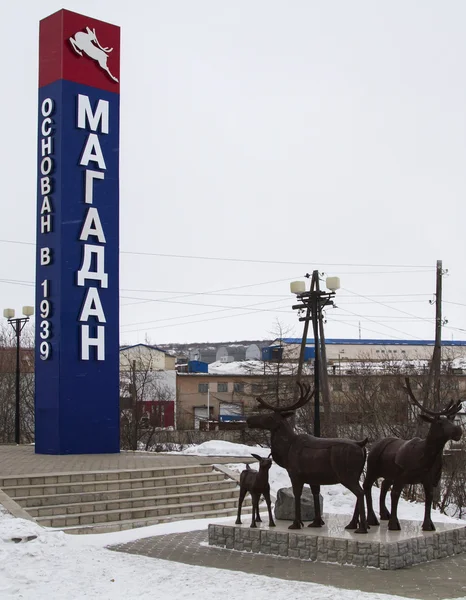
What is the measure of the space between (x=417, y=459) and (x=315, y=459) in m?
1.39

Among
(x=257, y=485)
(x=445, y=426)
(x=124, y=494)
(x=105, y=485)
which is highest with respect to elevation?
(x=445, y=426)

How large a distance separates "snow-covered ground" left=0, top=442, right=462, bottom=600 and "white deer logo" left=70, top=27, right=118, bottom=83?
14576mm

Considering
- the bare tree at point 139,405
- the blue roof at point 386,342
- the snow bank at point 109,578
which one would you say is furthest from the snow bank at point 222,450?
the blue roof at point 386,342

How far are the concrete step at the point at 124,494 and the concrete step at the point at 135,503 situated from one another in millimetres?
93

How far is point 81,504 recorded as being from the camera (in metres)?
15.1

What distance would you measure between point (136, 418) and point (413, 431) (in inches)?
484

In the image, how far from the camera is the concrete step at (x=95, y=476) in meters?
15.6

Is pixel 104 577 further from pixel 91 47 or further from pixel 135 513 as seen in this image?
pixel 91 47

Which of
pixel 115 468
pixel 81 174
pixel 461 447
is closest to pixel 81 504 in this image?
pixel 115 468

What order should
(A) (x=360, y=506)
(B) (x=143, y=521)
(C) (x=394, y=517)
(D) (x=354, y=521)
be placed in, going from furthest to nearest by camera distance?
1. (B) (x=143, y=521)
2. (C) (x=394, y=517)
3. (D) (x=354, y=521)
4. (A) (x=360, y=506)

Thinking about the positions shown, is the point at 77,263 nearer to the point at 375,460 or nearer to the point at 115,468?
the point at 115,468

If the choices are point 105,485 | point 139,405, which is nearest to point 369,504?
point 105,485

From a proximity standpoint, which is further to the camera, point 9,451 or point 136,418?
point 136,418

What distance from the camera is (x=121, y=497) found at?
15.7 metres
